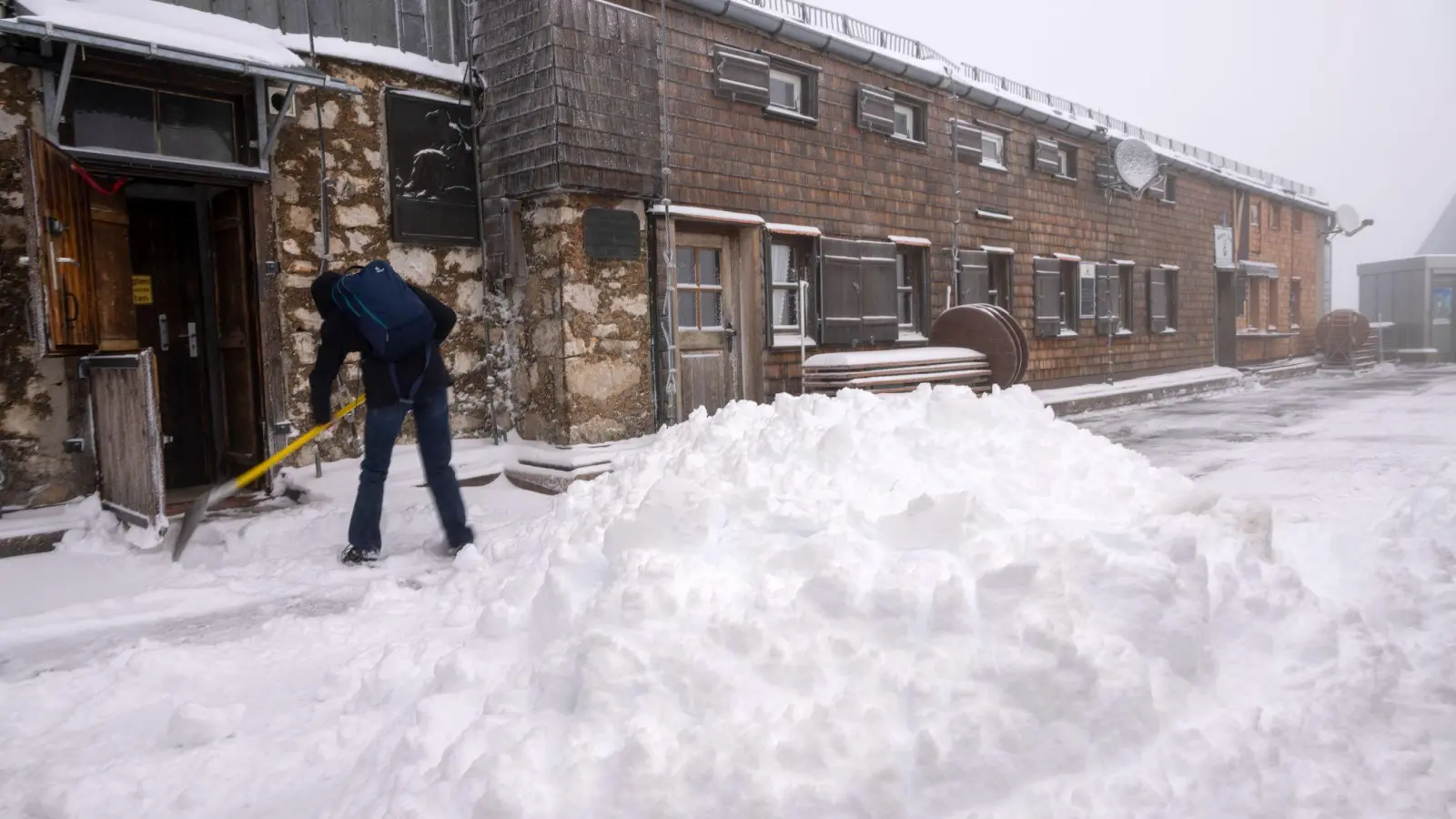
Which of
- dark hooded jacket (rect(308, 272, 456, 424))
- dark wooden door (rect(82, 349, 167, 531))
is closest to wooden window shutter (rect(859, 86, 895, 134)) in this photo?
dark hooded jacket (rect(308, 272, 456, 424))

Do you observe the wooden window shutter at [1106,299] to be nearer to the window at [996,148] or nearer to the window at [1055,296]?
the window at [1055,296]

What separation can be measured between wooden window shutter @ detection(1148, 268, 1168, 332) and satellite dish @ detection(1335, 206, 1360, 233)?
11227 mm

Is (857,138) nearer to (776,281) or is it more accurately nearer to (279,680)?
(776,281)

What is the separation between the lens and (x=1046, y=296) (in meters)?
13.3

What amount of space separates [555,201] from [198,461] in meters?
3.57

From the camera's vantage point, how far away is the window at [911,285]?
10.9m

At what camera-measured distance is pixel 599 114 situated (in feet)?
23.3

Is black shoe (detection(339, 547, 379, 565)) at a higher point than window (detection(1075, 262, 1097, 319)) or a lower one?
lower

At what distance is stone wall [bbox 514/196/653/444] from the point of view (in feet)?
22.8

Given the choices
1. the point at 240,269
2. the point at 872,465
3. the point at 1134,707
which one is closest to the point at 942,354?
the point at 872,465

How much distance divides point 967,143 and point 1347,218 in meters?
18.6

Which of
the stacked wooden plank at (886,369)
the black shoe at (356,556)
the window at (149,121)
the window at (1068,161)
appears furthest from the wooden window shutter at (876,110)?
the black shoe at (356,556)

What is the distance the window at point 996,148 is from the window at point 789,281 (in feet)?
15.2

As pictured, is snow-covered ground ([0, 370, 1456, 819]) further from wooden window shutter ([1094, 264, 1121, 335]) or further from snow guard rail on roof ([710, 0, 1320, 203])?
wooden window shutter ([1094, 264, 1121, 335])
